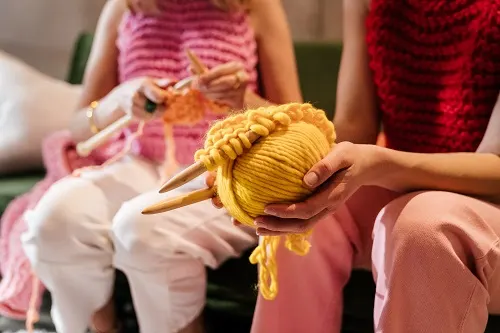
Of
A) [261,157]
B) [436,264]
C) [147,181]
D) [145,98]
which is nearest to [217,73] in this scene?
[145,98]

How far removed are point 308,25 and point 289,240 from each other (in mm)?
1150

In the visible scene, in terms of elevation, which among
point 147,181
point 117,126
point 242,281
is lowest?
point 242,281

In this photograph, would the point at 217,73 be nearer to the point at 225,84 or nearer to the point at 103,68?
the point at 225,84

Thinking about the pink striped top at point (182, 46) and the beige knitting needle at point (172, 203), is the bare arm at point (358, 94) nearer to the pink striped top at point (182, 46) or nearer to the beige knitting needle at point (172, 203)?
the pink striped top at point (182, 46)

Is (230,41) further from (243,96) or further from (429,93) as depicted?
(429,93)

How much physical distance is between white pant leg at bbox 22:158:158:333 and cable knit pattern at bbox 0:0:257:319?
104mm

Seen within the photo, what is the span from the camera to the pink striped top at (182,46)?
1.22 metres

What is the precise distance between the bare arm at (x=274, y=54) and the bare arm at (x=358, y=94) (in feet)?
0.52

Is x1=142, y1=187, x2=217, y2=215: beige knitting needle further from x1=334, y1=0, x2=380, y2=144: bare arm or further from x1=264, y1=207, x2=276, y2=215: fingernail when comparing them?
x1=334, y1=0, x2=380, y2=144: bare arm

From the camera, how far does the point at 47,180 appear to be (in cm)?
136

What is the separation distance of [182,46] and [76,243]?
1.39ft

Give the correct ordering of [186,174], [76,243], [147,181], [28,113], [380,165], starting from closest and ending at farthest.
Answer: [186,174]
[380,165]
[76,243]
[147,181]
[28,113]

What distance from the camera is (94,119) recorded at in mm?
1254

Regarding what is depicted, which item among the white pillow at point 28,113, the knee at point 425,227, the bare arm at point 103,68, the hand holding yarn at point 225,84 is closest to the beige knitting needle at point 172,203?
A: the knee at point 425,227
